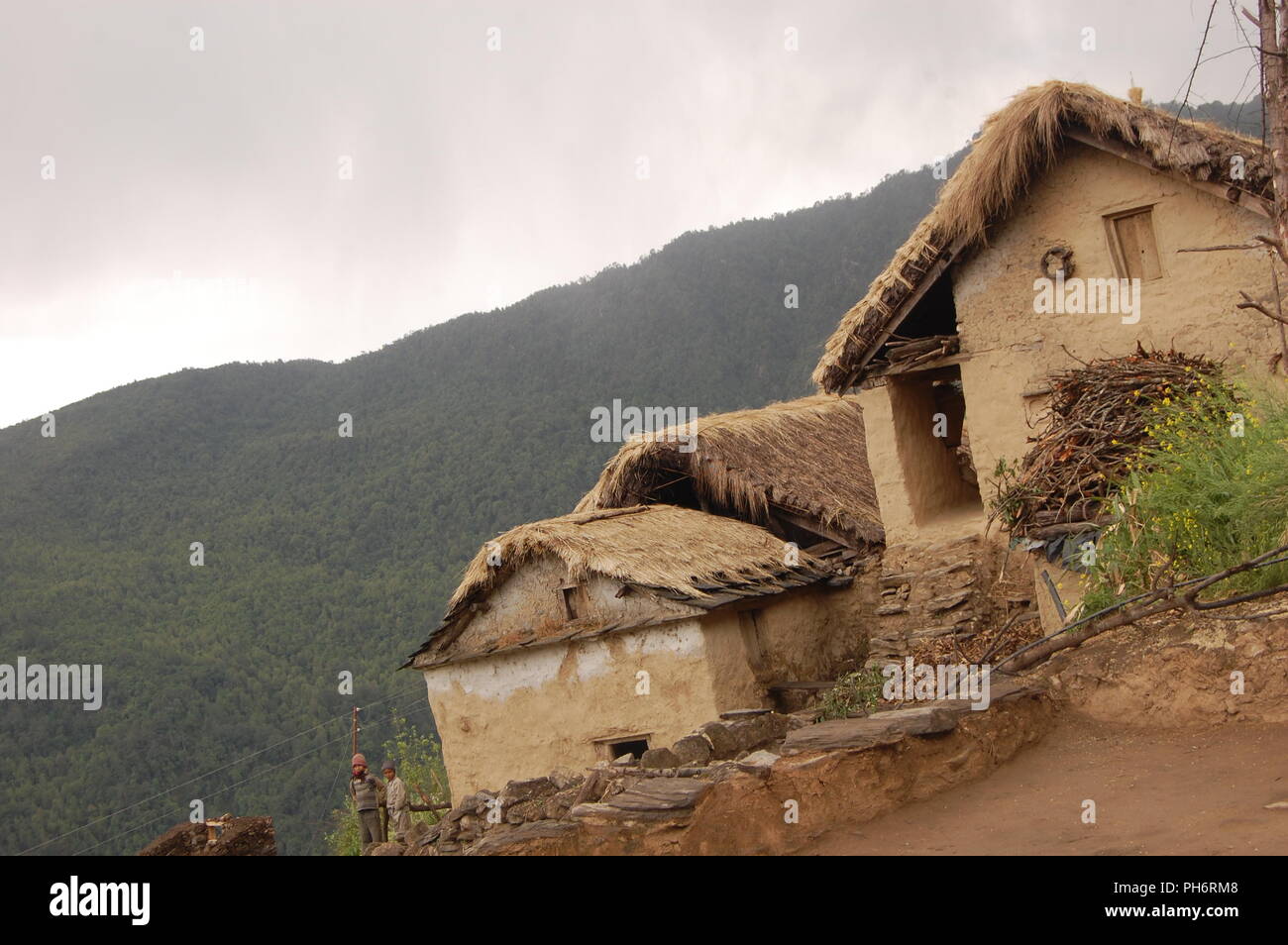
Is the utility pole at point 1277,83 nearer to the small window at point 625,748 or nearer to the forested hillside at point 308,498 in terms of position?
the small window at point 625,748

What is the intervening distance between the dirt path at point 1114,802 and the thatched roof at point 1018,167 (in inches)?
208

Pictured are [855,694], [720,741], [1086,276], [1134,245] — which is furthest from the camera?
[855,694]

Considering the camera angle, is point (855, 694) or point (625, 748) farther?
point (625, 748)

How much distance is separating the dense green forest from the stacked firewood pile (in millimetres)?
19901

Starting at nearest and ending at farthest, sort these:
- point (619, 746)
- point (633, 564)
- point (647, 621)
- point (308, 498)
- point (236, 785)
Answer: point (647, 621) → point (633, 564) → point (619, 746) → point (236, 785) → point (308, 498)

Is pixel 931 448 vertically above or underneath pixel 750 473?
underneath

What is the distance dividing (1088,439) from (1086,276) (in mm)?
1930

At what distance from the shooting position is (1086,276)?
1032 cm

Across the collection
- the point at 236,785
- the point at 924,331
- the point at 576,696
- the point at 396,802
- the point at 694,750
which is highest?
the point at 924,331

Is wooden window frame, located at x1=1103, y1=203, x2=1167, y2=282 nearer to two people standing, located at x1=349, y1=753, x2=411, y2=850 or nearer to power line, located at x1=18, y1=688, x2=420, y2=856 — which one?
two people standing, located at x1=349, y1=753, x2=411, y2=850

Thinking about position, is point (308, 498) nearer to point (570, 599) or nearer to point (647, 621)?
point (570, 599)

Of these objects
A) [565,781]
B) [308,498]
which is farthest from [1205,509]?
[308,498]
